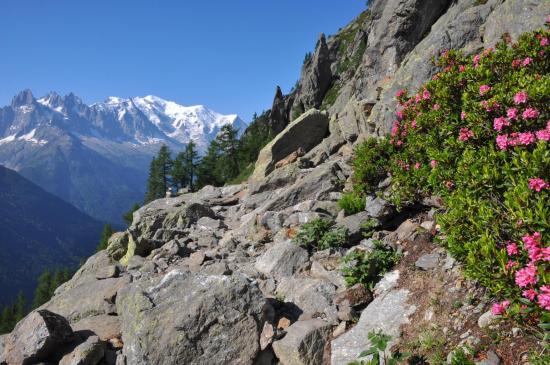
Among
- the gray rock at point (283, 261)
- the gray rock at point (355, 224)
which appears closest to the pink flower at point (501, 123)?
the gray rock at point (355, 224)

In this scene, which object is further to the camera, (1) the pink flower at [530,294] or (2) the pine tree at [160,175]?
(2) the pine tree at [160,175]

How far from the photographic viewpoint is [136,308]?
851cm

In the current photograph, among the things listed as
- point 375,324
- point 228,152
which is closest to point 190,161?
point 228,152

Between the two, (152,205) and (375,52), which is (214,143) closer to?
(375,52)

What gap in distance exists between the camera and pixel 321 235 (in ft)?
40.1

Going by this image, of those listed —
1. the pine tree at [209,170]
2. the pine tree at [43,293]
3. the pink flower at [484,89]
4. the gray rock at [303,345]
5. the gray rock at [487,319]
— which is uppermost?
the pine tree at [209,170]

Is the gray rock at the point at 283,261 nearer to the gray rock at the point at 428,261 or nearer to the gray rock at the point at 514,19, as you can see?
the gray rock at the point at 428,261

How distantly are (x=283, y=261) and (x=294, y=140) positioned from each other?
1997cm

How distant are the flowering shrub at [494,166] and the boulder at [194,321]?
457 centimetres

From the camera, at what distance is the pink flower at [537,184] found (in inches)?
215

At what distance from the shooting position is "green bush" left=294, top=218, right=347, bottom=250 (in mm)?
11750

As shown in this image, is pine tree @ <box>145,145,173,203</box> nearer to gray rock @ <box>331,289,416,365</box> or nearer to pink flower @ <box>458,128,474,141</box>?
gray rock @ <box>331,289,416,365</box>

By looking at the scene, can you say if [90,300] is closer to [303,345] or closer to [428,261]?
[303,345]

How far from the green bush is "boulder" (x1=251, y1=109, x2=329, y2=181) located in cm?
1675
